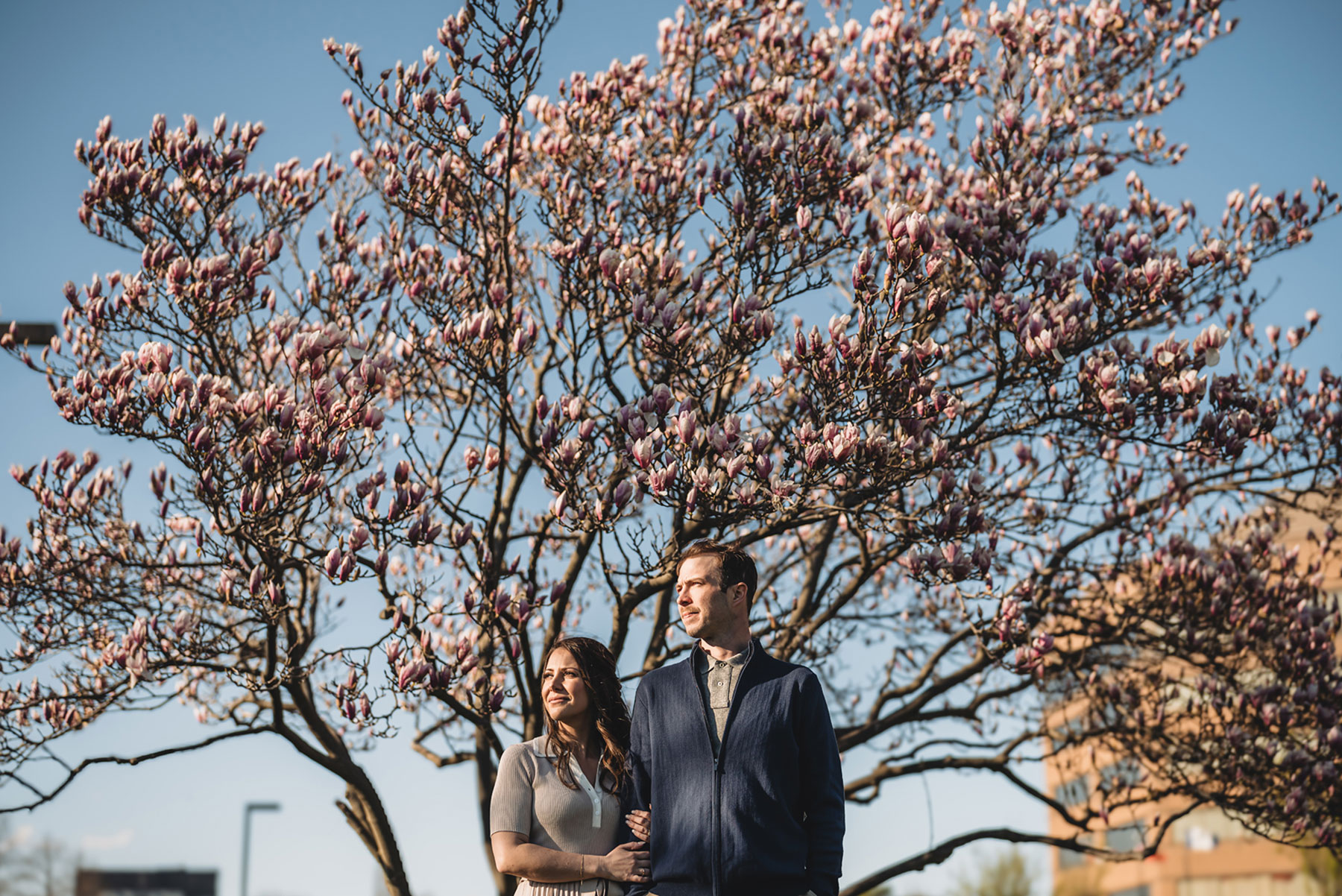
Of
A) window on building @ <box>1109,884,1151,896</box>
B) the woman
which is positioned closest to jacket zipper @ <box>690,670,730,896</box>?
the woman

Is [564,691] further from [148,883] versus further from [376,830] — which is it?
[148,883]

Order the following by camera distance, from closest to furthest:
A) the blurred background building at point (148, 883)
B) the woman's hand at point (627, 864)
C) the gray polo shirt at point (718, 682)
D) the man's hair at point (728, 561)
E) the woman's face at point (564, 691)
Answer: the gray polo shirt at point (718, 682) < the man's hair at point (728, 561) < the woman's hand at point (627, 864) < the woman's face at point (564, 691) < the blurred background building at point (148, 883)

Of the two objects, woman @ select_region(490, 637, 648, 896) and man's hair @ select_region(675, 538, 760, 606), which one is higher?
man's hair @ select_region(675, 538, 760, 606)

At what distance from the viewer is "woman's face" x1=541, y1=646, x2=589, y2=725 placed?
422 cm

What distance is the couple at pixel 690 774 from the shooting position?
3492mm

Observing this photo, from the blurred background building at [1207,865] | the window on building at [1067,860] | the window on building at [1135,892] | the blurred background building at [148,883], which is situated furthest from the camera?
the window on building at [1067,860]

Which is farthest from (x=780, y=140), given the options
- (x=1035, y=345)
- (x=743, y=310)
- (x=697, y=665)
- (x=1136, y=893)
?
(x=1136, y=893)

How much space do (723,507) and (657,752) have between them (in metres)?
2.58

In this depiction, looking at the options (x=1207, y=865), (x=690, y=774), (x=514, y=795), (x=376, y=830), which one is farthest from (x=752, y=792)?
(x=1207, y=865)

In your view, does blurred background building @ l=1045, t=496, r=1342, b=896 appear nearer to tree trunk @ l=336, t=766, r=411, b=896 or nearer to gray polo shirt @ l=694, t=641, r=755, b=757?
tree trunk @ l=336, t=766, r=411, b=896

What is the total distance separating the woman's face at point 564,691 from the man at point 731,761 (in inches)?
13.3

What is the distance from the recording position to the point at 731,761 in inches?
142

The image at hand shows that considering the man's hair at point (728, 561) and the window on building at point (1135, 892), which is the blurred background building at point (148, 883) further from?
the window on building at point (1135, 892)

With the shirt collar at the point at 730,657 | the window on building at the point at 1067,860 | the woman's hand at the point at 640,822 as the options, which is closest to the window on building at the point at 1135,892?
the window on building at the point at 1067,860
